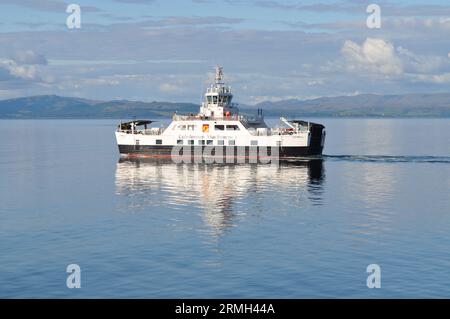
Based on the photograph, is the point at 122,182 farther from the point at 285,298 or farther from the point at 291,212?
the point at 285,298

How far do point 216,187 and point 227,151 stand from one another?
35.9 meters

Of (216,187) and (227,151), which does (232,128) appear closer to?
(227,151)

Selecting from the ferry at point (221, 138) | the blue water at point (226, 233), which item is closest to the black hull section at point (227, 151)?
the ferry at point (221, 138)

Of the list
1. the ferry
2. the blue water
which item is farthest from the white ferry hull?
the blue water

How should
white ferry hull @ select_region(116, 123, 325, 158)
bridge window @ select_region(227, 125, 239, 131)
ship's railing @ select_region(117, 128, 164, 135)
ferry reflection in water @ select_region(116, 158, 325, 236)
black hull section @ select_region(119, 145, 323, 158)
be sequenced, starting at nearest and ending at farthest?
ferry reflection in water @ select_region(116, 158, 325, 236), white ferry hull @ select_region(116, 123, 325, 158), black hull section @ select_region(119, 145, 323, 158), bridge window @ select_region(227, 125, 239, 131), ship's railing @ select_region(117, 128, 164, 135)

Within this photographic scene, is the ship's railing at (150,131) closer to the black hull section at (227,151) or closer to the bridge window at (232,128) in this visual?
the black hull section at (227,151)

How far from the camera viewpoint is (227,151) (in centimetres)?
12294

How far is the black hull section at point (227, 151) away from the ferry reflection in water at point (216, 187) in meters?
2.15

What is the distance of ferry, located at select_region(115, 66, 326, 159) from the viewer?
397 feet

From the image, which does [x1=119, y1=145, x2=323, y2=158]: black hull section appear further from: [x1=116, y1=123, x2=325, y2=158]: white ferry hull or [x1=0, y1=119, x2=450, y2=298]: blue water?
[x1=0, y1=119, x2=450, y2=298]: blue water

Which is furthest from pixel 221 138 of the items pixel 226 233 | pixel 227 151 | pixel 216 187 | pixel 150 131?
pixel 226 233

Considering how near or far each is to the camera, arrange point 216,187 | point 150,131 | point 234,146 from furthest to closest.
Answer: point 150,131
point 234,146
point 216,187

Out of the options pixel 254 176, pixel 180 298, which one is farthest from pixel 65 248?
pixel 254 176

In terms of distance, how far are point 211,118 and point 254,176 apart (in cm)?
2800
